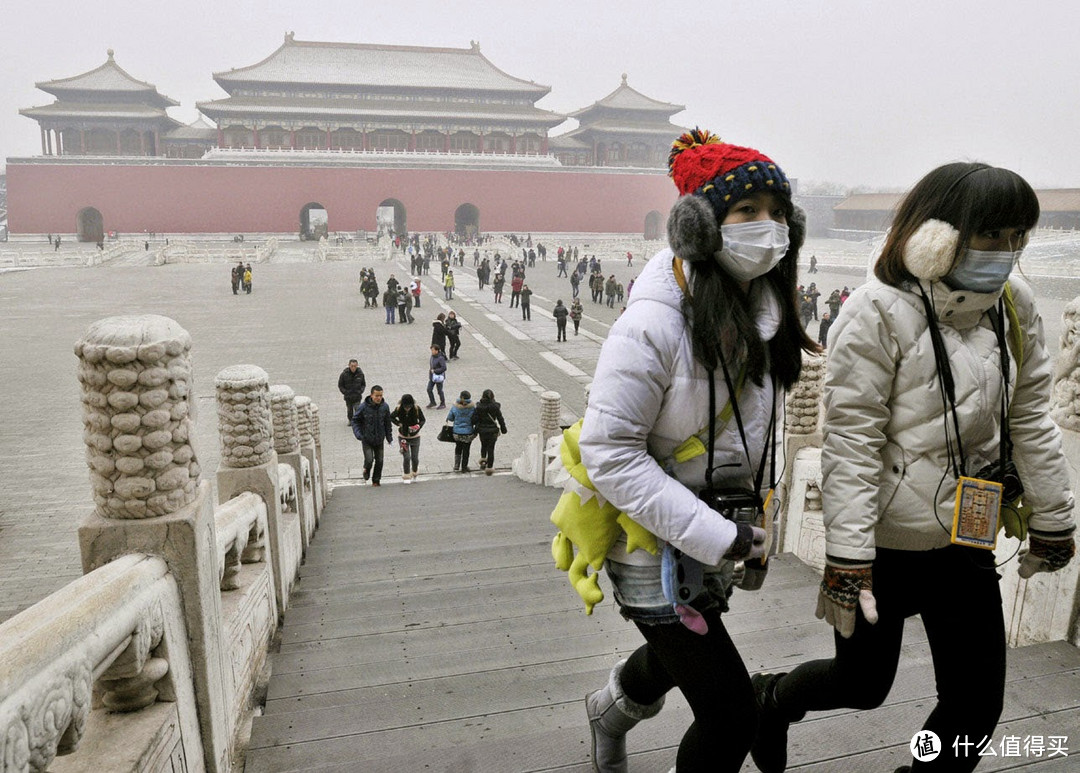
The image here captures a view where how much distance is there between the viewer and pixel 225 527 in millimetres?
2219

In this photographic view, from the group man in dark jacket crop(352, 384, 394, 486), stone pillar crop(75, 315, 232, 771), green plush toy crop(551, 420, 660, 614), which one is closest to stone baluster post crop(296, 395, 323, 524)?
man in dark jacket crop(352, 384, 394, 486)

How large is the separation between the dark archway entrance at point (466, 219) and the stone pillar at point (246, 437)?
3688 centimetres

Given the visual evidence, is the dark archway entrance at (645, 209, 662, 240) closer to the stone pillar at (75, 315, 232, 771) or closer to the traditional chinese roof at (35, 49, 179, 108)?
the traditional chinese roof at (35, 49, 179, 108)

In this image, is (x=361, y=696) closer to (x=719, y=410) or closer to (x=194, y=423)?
(x=194, y=423)

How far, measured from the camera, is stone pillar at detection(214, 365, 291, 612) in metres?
2.73

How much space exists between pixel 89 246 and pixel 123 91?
8319 mm

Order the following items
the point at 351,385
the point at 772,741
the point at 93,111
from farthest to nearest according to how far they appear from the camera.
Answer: the point at 93,111, the point at 351,385, the point at 772,741

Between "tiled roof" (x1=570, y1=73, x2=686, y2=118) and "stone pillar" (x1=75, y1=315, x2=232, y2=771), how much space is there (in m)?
43.3

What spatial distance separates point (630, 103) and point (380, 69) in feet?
42.6

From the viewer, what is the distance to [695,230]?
140 centimetres

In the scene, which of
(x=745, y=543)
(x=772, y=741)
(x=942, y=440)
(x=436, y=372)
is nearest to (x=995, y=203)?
(x=942, y=440)

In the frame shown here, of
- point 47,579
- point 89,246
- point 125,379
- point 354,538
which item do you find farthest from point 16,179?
point 125,379

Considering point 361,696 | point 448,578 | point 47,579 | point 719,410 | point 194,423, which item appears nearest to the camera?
point 719,410

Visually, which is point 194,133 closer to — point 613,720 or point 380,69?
point 380,69
